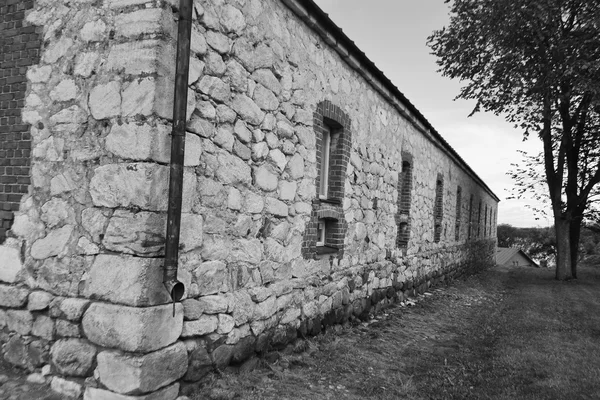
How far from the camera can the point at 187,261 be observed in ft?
11.1

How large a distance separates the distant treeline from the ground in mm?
13208

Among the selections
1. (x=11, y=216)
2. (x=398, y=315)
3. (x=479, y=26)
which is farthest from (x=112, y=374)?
(x=479, y=26)

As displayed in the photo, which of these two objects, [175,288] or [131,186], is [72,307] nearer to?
[175,288]

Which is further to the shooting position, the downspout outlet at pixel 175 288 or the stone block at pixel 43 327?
the stone block at pixel 43 327

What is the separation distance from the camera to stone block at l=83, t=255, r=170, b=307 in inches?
119

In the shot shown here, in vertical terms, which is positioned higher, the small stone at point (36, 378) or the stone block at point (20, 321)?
the stone block at point (20, 321)

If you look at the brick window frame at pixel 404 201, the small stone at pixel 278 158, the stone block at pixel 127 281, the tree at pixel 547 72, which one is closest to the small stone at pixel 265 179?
the small stone at pixel 278 158

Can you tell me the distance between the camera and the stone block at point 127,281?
3018 millimetres

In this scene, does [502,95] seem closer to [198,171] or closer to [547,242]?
[198,171]

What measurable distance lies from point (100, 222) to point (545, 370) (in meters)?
4.78

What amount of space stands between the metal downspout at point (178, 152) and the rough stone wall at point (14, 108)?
1.32m

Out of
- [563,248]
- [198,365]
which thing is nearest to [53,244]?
[198,365]

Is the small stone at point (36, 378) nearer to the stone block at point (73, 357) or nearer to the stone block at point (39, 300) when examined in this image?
the stone block at point (73, 357)

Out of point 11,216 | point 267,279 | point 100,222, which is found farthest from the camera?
point 267,279
